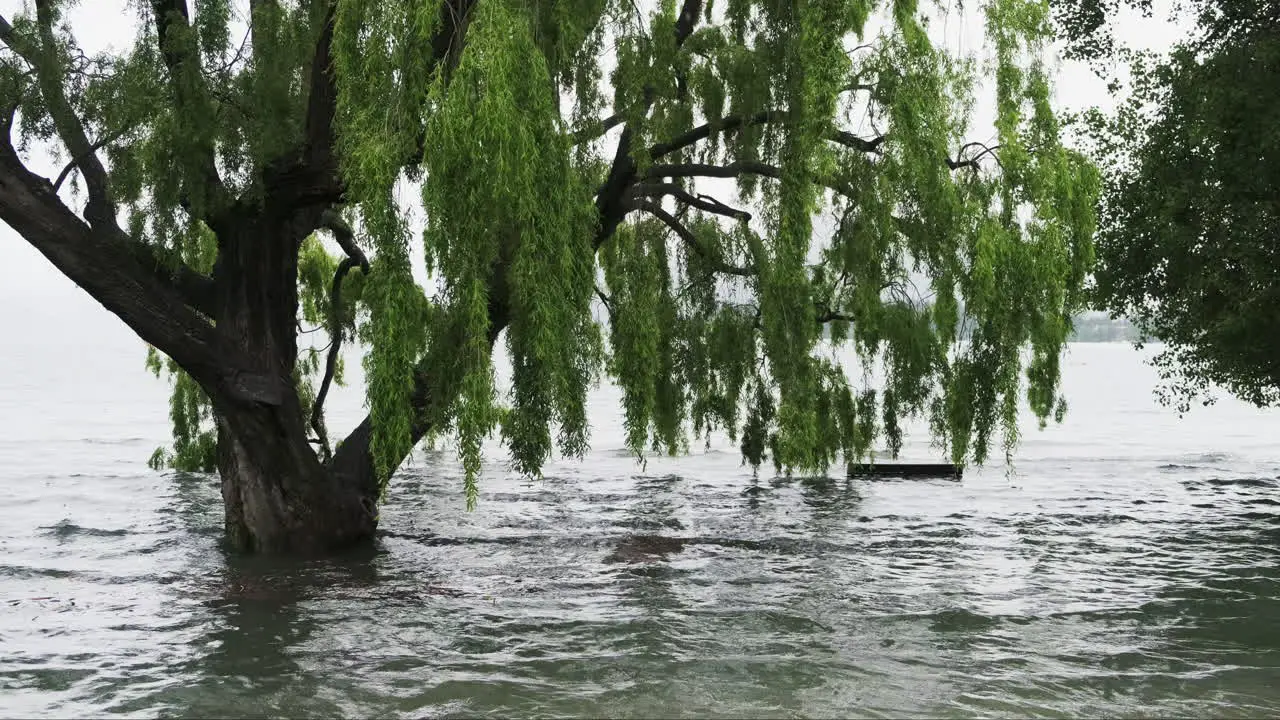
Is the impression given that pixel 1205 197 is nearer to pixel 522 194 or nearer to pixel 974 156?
pixel 974 156

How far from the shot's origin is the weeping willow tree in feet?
28.1

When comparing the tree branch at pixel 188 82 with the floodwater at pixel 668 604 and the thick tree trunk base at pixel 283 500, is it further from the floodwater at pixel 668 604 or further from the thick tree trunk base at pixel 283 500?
the floodwater at pixel 668 604

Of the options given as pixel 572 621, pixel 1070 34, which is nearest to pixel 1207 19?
pixel 1070 34

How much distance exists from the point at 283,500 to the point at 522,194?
18.2 feet

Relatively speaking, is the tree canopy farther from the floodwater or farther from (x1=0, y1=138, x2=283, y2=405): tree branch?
(x1=0, y1=138, x2=283, y2=405): tree branch

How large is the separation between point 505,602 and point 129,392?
1968 inches

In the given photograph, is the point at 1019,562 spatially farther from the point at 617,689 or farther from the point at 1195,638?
the point at 617,689

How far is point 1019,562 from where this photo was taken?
42.6ft

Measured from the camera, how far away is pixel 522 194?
8.07m

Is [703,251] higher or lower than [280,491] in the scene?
higher

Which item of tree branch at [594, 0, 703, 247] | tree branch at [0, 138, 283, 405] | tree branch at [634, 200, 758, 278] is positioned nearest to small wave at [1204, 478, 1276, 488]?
tree branch at [634, 200, 758, 278]

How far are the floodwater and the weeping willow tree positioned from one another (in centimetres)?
130

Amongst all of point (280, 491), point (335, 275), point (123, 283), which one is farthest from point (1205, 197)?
point (123, 283)

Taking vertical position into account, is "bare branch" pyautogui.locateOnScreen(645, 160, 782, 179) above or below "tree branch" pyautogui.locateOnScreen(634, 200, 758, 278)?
above
